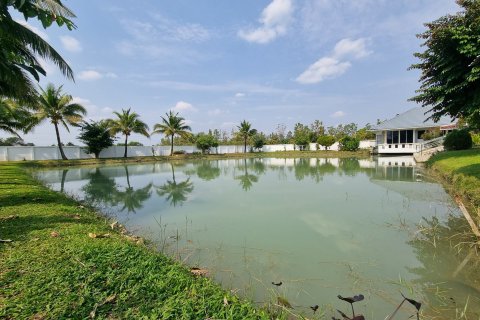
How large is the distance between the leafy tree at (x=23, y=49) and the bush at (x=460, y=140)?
19023mm

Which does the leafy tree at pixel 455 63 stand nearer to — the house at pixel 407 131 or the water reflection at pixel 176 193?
the water reflection at pixel 176 193

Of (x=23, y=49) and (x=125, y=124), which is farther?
(x=125, y=124)

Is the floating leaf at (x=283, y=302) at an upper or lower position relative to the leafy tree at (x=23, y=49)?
lower

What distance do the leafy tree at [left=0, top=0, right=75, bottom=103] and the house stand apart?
2421cm

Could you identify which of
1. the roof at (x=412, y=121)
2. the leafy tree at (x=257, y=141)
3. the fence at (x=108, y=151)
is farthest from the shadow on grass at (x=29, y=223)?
the leafy tree at (x=257, y=141)

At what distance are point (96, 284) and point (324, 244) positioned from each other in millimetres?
3116

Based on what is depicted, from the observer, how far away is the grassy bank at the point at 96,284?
6.91 ft

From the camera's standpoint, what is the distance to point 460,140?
15781 mm

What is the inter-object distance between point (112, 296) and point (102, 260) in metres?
0.72

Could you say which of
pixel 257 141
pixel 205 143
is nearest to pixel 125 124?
pixel 205 143

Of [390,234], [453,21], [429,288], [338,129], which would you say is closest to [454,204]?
[390,234]

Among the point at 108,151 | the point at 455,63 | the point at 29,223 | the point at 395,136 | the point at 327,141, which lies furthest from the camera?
the point at 327,141

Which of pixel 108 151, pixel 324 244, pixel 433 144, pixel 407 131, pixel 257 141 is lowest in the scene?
pixel 324 244

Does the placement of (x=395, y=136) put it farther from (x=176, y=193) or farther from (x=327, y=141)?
(x=176, y=193)
